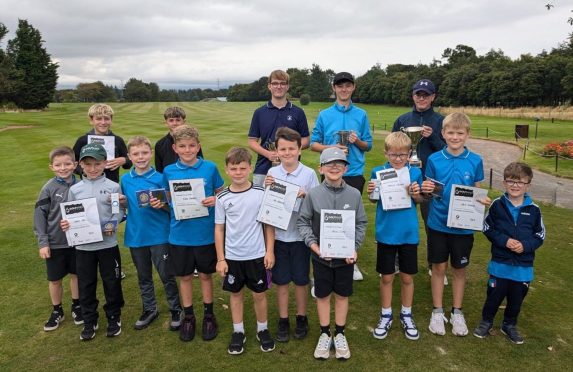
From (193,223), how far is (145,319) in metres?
1.37

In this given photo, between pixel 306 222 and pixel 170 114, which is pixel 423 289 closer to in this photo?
pixel 306 222

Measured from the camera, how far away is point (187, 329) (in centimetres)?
441

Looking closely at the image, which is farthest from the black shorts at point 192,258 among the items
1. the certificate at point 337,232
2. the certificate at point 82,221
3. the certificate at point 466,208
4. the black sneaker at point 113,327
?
the certificate at point 466,208

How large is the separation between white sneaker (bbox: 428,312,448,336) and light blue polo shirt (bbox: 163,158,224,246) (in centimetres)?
263

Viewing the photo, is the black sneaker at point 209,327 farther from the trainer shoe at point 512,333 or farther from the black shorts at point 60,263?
the trainer shoe at point 512,333

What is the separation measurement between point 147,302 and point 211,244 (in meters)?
1.16

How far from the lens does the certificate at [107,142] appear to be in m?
5.30

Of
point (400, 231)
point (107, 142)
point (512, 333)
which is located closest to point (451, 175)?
point (400, 231)

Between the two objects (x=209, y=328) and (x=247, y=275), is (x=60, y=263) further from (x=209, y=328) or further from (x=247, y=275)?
(x=247, y=275)

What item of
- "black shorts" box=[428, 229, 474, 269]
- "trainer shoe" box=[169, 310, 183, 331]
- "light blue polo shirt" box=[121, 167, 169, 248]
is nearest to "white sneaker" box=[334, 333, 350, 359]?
"black shorts" box=[428, 229, 474, 269]

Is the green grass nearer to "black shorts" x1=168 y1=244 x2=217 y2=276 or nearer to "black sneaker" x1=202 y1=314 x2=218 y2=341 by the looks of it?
"black sneaker" x1=202 y1=314 x2=218 y2=341

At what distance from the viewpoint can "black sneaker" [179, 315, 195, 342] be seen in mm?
4379

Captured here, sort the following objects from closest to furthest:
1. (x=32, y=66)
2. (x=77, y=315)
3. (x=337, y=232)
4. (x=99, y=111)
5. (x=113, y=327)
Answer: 1. (x=337, y=232)
2. (x=113, y=327)
3. (x=77, y=315)
4. (x=99, y=111)
5. (x=32, y=66)

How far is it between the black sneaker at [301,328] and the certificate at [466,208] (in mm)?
1920
